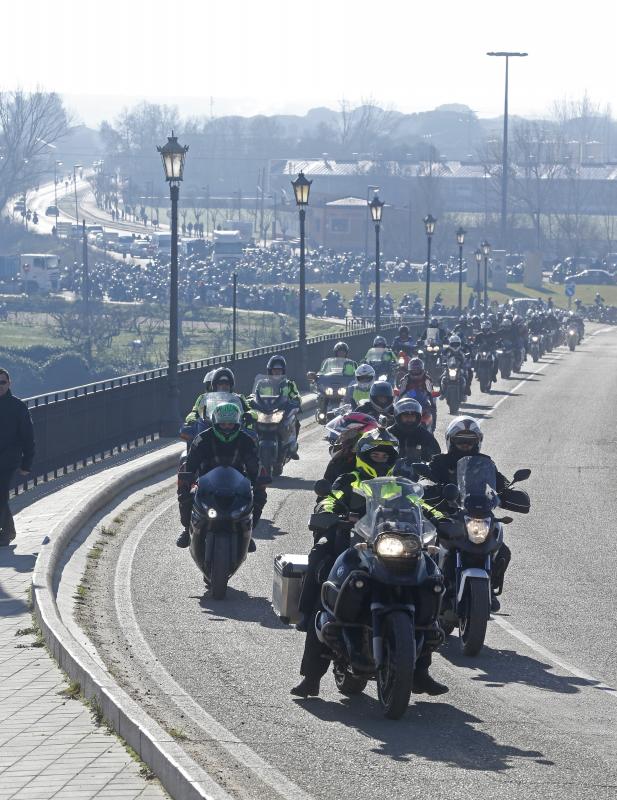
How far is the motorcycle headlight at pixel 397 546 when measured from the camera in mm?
9562

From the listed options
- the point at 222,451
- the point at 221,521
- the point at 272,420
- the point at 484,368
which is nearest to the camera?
the point at 221,521

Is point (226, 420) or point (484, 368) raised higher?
point (226, 420)

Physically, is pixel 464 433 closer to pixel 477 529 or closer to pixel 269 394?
pixel 477 529

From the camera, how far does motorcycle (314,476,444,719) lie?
9531 mm

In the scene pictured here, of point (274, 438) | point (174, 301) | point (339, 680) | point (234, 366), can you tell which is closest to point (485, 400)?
point (234, 366)

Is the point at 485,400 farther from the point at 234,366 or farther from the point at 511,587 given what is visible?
the point at 511,587

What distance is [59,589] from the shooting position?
1385 cm

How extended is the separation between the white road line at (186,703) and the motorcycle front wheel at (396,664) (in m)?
A: 0.94

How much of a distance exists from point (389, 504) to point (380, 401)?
961 centimetres

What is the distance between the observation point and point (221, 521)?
14000 millimetres

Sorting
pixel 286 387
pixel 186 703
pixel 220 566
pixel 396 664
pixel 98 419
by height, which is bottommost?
pixel 98 419

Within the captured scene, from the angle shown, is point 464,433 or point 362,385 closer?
point 464,433

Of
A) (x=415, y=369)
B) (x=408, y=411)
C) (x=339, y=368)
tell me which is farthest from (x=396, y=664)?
(x=339, y=368)

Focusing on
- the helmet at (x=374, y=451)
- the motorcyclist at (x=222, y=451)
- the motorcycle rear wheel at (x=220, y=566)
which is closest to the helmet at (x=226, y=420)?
the motorcyclist at (x=222, y=451)
